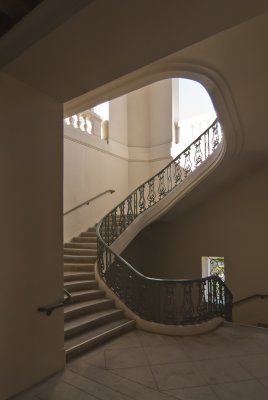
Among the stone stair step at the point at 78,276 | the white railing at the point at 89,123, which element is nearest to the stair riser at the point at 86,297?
the stone stair step at the point at 78,276

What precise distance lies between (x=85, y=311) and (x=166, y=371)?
A: 1862 millimetres

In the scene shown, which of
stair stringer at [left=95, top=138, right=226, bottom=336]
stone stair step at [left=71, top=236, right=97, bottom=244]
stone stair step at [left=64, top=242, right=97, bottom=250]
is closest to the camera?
stair stringer at [left=95, top=138, right=226, bottom=336]

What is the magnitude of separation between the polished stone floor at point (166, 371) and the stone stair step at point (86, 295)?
3.35ft

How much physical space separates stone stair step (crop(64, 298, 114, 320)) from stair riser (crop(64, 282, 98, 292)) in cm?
36

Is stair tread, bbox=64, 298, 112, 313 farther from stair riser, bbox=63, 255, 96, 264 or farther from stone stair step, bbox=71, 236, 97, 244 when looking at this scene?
stone stair step, bbox=71, 236, 97, 244

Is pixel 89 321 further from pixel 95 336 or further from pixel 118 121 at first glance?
pixel 118 121

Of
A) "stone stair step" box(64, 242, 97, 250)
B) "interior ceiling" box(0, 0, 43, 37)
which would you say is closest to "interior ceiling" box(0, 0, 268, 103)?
"interior ceiling" box(0, 0, 43, 37)

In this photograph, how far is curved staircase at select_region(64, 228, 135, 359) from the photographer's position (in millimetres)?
4266

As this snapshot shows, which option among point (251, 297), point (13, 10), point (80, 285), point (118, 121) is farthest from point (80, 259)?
point (118, 121)

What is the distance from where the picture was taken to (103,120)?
10227 mm

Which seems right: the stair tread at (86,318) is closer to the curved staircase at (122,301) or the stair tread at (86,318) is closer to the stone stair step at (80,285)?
the curved staircase at (122,301)

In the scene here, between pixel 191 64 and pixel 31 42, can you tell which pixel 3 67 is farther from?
pixel 191 64

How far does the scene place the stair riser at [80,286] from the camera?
216 inches

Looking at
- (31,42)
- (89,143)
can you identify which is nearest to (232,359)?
(31,42)
